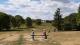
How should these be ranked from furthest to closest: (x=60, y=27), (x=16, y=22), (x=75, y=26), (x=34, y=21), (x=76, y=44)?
(x=34, y=21) < (x=16, y=22) < (x=60, y=27) < (x=75, y=26) < (x=76, y=44)

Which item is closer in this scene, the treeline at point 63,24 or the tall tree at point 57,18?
the treeline at point 63,24

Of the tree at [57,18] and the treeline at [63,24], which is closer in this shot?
the treeline at [63,24]

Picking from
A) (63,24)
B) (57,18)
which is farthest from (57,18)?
(63,24)

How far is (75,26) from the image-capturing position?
68.4 m

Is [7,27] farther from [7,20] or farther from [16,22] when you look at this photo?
[16,22]

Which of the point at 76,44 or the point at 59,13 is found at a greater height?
the point at 59,13

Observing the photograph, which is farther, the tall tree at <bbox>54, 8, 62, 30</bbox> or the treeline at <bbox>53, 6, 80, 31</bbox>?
the tall tree at <bbox>54, 8, 62, 30</bbox>

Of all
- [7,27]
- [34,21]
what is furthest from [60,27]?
[34,21]

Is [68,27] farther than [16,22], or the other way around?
[16,22]

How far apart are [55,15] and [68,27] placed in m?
13.9

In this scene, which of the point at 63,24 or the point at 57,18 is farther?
the point at 57,18

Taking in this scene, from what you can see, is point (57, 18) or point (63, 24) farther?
point (57, 18)

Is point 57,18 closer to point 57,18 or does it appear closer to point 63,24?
point 57,18

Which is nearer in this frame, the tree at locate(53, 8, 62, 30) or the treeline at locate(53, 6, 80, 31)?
the treeline at locate(53, 6, 80, 31)
